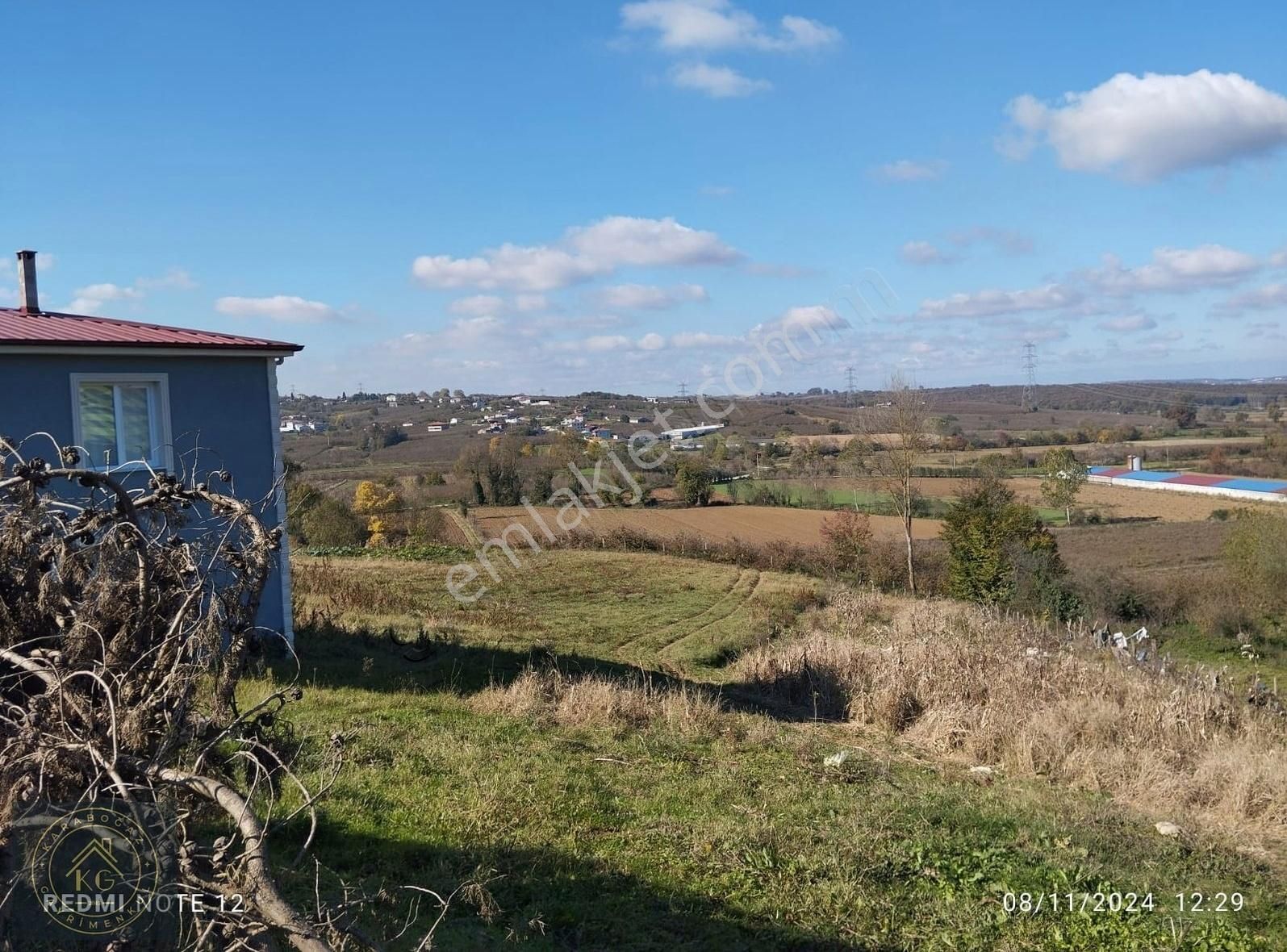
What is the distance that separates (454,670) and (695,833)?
6.62 meters

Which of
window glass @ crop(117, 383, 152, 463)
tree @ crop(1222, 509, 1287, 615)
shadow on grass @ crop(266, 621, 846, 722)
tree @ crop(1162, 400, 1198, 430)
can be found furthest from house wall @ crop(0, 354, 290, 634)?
tree @ crop(1162, 400, 1198, 430)

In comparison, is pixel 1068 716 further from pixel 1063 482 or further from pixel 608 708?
pixel 1063 482

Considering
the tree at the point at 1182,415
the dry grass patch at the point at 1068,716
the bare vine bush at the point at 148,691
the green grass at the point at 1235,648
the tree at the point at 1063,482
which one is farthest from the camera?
the tree at the point at 1182,415

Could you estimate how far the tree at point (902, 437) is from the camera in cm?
2767

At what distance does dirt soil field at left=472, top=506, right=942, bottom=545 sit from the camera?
3497 centimetres

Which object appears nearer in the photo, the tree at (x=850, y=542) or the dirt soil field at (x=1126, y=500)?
the tree at (x=850, y=542)

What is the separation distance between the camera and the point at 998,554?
2572 cm

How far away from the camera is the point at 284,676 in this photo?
10477 mm

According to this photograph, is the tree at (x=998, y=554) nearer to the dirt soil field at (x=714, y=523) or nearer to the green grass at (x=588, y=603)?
the green grass at (x=588, y=603)

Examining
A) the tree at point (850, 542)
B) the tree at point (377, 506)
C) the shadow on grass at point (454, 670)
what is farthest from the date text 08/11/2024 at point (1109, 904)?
the tree at point (377, 506)

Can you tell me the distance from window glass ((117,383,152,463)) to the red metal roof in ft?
2.08

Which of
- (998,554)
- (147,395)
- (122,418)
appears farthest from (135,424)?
(998,554)

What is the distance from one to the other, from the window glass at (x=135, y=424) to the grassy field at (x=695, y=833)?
318 centimetres

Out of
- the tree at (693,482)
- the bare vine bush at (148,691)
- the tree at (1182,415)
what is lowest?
the tree at (693,482)
